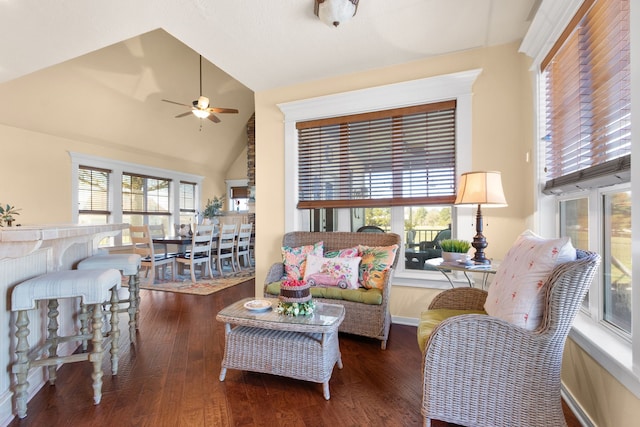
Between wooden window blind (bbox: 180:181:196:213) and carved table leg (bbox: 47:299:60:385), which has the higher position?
wooden window blind (bbox: 180:181:196:213)

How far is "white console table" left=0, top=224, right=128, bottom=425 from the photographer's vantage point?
151cm

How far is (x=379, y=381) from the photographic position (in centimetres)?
203

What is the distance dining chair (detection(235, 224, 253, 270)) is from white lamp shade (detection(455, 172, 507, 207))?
487cm

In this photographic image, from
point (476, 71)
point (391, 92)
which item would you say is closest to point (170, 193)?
point (391, 92)

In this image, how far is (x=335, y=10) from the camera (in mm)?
2137

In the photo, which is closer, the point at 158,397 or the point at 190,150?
the point at 158,397

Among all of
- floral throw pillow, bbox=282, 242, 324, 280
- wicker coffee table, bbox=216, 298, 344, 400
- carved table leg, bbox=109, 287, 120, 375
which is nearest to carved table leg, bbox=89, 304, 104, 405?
carved table leg, bbox=109, 287, 120, 375

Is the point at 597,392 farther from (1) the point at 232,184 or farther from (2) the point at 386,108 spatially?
(1) the point at 232,184

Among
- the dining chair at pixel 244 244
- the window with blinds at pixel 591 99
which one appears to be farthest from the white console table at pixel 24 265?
the dining chair at pixel 244 244

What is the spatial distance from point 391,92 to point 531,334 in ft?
8.04

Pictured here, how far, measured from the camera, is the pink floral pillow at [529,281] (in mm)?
1398

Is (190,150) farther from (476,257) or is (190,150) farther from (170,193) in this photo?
(476,257)

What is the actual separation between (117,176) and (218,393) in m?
5.90

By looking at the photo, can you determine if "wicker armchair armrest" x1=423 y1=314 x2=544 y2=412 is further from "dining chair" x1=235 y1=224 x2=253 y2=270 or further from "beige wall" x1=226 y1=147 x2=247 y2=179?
"beige wall" x1=226 y1=147 x2=247 y2=179
